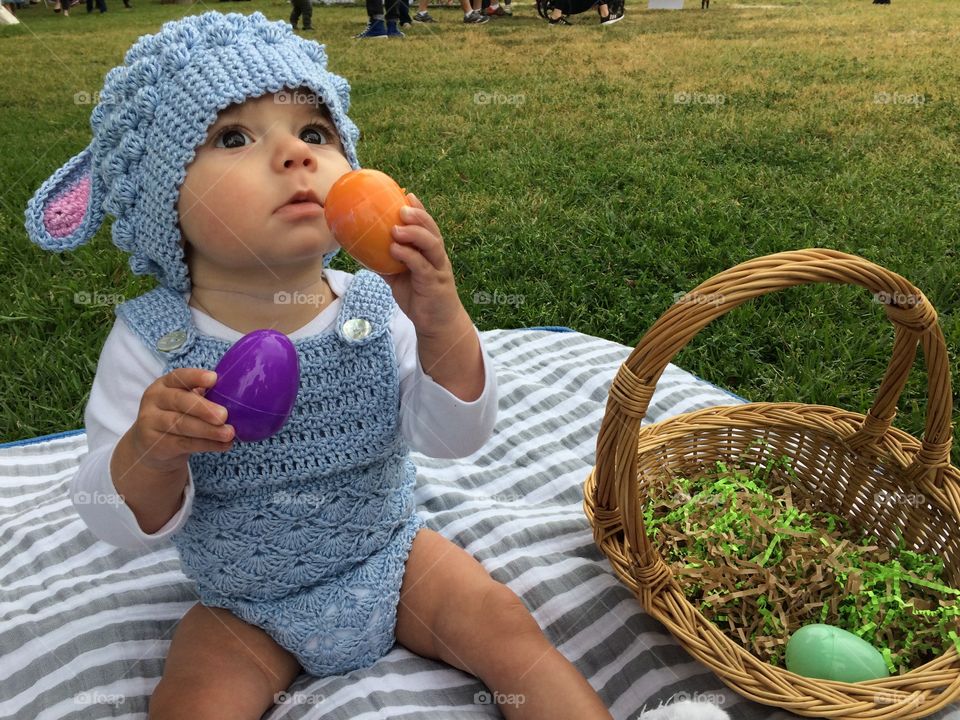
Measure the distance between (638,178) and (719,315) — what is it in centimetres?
254

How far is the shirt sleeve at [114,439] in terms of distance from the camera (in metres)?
1.09

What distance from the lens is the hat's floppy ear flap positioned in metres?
1.22

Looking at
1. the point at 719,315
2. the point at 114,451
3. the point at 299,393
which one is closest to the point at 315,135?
the point at 299,393

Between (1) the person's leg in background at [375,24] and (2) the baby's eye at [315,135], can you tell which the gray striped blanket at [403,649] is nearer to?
(2) the baby's eye at [315,135]

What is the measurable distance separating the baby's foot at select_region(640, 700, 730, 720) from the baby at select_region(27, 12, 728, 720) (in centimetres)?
10

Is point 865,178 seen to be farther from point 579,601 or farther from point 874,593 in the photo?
point 579,601

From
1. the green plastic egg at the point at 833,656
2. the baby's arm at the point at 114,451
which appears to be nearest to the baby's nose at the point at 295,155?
the baby's arm at the point at 114,451

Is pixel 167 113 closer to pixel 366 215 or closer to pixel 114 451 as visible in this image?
pixel 366 215

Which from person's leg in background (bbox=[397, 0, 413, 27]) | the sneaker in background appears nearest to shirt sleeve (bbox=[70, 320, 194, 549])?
Result: person's leg in background (bbox=[397, 0, 413, 27])

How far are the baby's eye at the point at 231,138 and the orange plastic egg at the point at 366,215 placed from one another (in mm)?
154

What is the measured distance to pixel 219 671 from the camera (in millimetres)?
1193

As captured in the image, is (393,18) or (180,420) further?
(393,18)

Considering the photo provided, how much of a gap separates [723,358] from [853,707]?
1.26 metres

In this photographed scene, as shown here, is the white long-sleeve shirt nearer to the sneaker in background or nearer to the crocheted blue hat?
the crocheted blue hat
